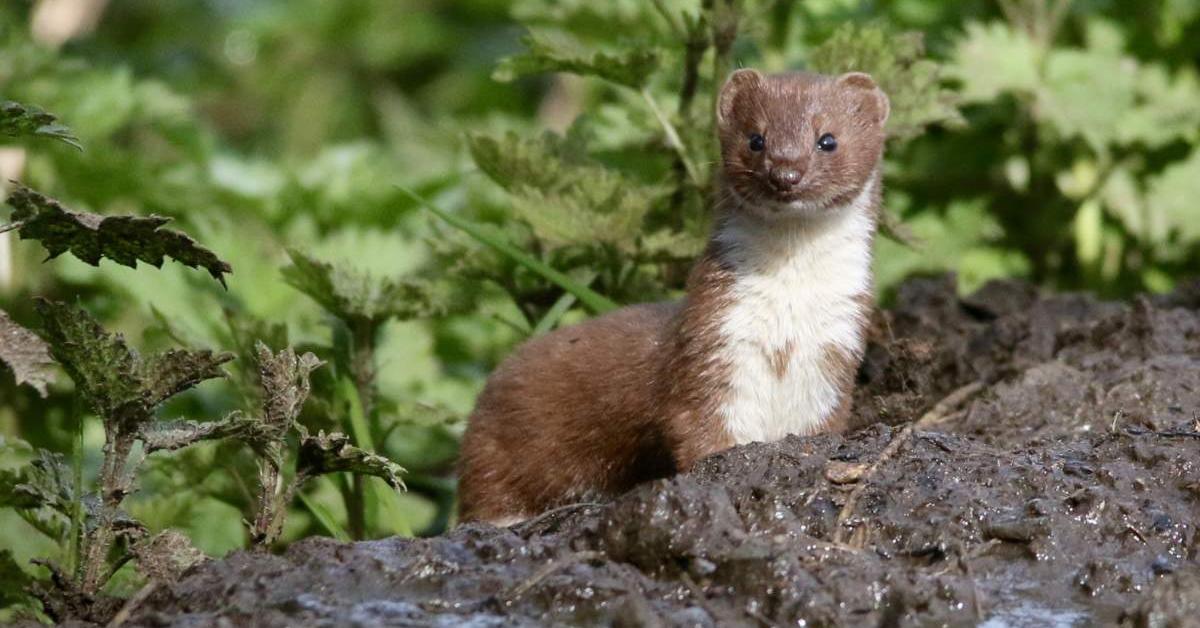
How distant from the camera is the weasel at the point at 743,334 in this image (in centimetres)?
497

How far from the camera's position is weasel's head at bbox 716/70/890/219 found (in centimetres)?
496

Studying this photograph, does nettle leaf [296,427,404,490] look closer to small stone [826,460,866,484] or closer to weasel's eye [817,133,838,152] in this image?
small stone [826,460,866,484]

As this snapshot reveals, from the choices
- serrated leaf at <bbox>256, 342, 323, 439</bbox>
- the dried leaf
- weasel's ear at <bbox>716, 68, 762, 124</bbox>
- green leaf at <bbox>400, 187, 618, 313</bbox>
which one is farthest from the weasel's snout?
the dried leaf

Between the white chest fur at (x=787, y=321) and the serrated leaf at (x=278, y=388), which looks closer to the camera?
the serrated leaf at (x=278, y=388)

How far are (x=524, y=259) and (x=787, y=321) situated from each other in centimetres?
95

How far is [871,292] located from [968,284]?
3.09 m

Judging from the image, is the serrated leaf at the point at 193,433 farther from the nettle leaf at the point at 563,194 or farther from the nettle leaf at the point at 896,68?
the nettle leaf at the point at 896,68

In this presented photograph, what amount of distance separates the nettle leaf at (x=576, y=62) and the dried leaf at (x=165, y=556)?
2389 mm

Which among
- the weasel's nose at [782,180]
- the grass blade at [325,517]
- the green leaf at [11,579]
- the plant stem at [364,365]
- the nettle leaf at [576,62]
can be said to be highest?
the nettle leaf at [576,62]

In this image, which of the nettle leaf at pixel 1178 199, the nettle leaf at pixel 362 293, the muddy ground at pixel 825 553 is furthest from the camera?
the nettle leaf at pixel 1178 199

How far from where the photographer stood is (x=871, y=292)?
5.17 m

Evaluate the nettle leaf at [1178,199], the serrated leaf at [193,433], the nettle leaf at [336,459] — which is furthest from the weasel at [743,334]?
the nettle leaf at [1178,199]

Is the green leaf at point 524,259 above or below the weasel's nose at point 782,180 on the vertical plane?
below

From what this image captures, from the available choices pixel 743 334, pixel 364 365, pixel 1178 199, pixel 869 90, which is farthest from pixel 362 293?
pixel 1178 199
